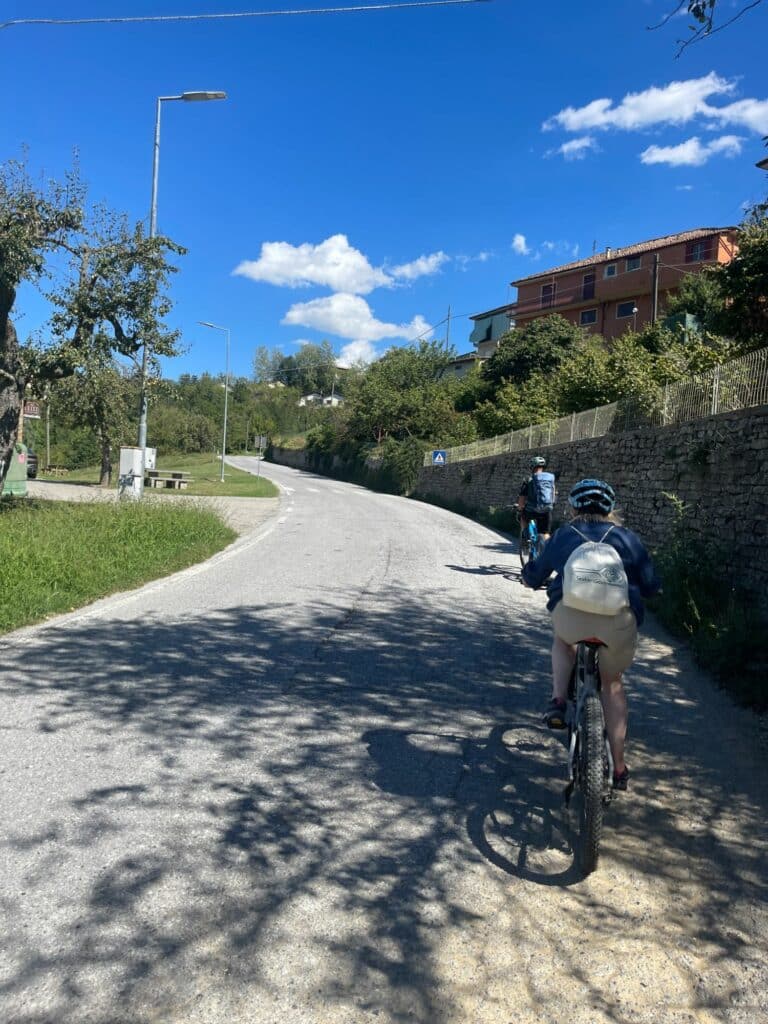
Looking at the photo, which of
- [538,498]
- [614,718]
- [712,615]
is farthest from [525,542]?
[614,718]

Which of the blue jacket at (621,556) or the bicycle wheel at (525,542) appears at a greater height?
the blue jacket at (621,556)

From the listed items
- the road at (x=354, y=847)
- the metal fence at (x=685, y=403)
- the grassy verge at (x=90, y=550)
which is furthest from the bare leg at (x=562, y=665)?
the metal fence at (x=685, y=403)

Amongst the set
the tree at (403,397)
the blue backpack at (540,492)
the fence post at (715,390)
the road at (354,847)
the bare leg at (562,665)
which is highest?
the tree at (403,397)

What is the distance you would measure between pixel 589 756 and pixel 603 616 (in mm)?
622

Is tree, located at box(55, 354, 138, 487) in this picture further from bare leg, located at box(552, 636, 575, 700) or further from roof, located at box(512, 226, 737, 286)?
roof, located at box(512, 226, 737, 286)

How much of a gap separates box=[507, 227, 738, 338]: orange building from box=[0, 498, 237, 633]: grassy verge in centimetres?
3623

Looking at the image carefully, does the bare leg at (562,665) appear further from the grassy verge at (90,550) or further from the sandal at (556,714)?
the grassy verge at (90,550)

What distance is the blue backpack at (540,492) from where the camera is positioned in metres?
11.6

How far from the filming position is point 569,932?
2850mm

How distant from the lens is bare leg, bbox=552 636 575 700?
3.87 meters

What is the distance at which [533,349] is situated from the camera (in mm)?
44781

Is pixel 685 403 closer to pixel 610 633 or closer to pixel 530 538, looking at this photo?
pixel 530 538

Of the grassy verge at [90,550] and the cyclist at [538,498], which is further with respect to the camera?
the cyclist at [538,498]

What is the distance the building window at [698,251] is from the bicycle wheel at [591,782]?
4997 cm
